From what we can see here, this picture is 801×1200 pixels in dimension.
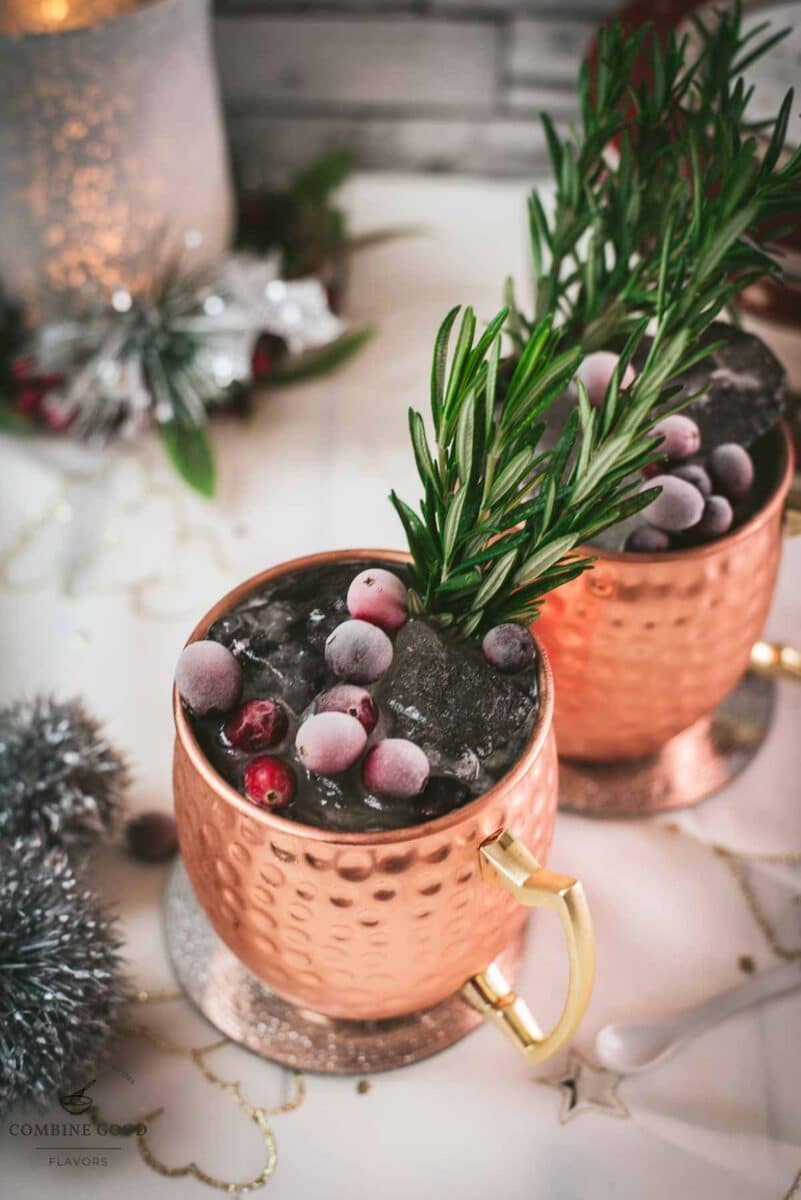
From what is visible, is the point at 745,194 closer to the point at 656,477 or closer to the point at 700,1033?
the point at 656,477

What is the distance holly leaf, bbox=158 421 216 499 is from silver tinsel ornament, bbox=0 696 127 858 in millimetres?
225

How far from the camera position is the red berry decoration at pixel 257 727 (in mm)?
361

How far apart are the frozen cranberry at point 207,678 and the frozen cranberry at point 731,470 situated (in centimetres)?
22

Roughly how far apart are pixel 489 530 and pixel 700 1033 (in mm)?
236

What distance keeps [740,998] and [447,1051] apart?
0.13 m

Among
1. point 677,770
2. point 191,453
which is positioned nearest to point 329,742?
point 677,770

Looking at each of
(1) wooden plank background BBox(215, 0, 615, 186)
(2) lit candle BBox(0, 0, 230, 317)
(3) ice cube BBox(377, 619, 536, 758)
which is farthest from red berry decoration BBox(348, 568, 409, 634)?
(1) wooden plank background BBox(215, 0, 615, 186)

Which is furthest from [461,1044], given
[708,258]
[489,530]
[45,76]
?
[45,76]

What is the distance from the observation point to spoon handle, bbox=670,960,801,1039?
17.9 inches

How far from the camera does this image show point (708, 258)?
42cm

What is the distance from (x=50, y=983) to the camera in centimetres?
40

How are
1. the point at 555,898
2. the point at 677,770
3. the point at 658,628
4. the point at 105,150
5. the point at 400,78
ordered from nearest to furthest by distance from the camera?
the point at 555,898, the point at 658,628, the point at 677,770, the point at 105,150, the point at 400,78

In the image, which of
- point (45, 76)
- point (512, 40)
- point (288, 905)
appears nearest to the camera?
point (288, 905)

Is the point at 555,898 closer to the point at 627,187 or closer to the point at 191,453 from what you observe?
the point at 627,187
